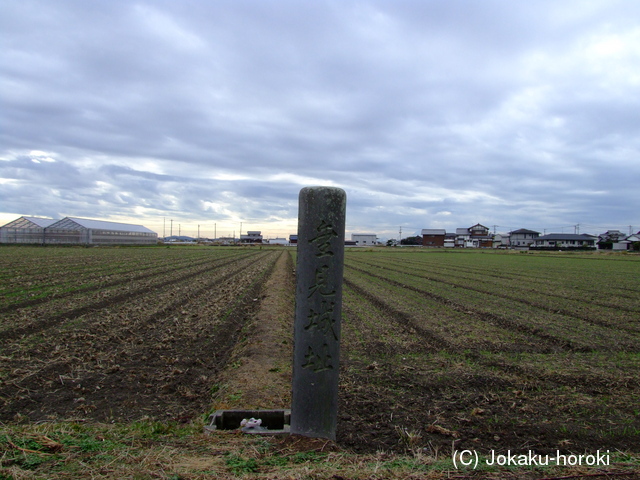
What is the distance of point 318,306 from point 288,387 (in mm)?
2625

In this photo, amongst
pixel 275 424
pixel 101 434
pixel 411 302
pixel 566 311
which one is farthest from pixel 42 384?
pixel 566 311

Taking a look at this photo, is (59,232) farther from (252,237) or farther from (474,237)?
(474,237)

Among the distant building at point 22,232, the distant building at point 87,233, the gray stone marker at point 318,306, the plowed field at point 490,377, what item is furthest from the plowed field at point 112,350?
the distant building at point 22,232

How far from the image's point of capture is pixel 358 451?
13.5 feet

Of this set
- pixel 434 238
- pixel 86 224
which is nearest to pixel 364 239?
pixel 434 238

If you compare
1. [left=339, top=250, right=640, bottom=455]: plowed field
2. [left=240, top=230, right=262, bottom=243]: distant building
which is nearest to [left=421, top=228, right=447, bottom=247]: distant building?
[left=240, top=230, right=262, bottom=243]: distant building

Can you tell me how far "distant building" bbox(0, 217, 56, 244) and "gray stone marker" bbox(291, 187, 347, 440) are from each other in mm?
72058

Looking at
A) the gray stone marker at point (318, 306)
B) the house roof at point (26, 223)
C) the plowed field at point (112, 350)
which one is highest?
the house roof at point (26, 223)

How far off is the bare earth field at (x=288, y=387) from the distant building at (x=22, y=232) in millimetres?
58959

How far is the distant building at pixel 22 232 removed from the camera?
202 ft

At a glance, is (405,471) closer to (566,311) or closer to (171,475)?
(171,475)

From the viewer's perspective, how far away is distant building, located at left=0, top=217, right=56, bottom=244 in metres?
61.5

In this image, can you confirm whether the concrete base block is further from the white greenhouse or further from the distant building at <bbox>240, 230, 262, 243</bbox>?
the distant building at <bbox>240, 230, 262, 243</bbox>

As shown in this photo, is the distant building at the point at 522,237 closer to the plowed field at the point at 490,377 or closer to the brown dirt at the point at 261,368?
the plowed field at the point at 490,377
